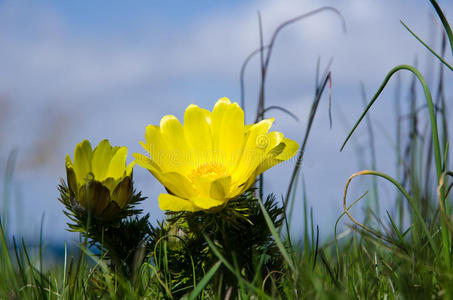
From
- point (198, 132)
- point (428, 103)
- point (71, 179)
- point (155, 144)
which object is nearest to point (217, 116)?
point (198, 132)

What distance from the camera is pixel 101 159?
131cm

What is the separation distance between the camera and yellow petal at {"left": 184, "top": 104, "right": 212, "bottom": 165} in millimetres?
1279

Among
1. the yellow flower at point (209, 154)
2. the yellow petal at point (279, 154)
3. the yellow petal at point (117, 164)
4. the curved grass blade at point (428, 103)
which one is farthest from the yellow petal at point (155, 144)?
the curved grass blade at point (428, 103)

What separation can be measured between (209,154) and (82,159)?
1.13 feet

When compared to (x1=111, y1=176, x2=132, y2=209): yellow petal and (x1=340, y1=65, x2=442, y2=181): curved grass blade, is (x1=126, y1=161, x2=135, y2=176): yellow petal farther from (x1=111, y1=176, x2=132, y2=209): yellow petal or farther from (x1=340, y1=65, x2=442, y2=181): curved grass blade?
(x1=340, y1=65, x2=442, y2=181): curved grass blade

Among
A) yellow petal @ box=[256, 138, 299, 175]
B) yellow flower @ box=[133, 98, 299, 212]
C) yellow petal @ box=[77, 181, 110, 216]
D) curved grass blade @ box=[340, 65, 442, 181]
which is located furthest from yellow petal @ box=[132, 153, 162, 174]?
curved grass blade @ box=[340, 65, 442, 181]

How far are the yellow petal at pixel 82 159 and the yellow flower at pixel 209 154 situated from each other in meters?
0.19

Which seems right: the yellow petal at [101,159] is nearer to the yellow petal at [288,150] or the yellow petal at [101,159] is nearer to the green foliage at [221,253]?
the green foliage at [221,253]

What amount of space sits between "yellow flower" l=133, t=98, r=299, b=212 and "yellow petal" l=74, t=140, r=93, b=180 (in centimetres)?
19

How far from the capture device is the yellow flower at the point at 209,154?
1.09m

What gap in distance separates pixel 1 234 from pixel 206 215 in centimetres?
64

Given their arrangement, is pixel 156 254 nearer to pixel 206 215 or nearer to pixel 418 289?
pixel 206 215

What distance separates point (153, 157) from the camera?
1.20 meters

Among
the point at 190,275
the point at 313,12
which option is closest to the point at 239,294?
→ the point at 190,275
